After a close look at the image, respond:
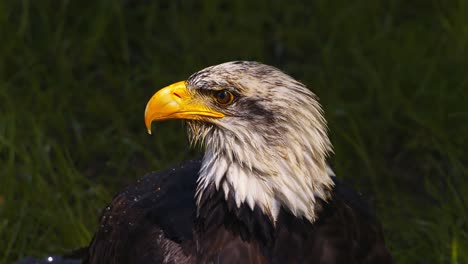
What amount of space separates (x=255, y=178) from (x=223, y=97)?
0.33m

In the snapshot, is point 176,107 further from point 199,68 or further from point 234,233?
point 199,68

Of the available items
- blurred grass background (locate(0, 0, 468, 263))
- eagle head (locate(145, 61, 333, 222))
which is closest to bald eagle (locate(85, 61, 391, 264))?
eagle head (locate(145, 61, 333, 222))

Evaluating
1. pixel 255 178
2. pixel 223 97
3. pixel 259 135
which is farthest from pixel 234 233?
pixel 223 97

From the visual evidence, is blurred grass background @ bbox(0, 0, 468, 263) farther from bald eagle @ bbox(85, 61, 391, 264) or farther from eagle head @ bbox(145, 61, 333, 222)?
eagle head @ bbox(145, 61, 333, 222)

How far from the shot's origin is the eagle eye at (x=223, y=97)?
4113 mm

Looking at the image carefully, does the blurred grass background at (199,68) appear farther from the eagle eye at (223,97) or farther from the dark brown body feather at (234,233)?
the eagle eye at (223,97)

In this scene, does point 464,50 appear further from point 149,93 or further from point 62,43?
point 62,43

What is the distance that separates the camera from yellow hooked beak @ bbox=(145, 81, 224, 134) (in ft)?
13.6

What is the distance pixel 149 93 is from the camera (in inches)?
275

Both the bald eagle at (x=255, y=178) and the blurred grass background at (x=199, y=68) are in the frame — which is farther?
the blurred grass background at (x=199, y=68)

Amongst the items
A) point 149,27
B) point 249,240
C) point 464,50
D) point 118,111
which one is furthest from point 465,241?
point 149,27

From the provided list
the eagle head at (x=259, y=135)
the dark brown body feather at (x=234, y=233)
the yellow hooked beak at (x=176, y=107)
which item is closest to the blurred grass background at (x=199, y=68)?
the dark brown body feather at (x=234, y=233)

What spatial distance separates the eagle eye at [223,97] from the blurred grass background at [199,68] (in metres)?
1.49

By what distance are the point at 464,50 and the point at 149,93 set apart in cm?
195
